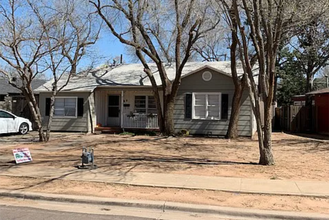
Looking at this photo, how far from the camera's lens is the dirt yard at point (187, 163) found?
6.79 meters

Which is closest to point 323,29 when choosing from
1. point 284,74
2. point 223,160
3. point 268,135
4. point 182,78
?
point 268,135

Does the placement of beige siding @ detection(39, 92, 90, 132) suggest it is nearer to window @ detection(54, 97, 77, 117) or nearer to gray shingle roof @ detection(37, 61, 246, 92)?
window @ detection(54, 97, 77, 117)

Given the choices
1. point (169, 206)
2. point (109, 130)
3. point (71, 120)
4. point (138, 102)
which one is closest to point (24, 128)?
point (71, 120)

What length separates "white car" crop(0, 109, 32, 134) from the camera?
59.3ft

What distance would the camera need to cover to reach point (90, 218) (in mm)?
5746

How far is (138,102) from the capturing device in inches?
837

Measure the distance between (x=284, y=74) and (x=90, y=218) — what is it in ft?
102

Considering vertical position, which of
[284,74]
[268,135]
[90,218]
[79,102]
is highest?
[284,74]

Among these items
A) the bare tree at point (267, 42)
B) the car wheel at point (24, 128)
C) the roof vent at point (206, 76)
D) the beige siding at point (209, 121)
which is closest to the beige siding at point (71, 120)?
the car wheel at point (24, 128)

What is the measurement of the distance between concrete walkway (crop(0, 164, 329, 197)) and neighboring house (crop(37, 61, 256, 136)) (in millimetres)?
10322

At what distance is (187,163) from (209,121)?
857 cm

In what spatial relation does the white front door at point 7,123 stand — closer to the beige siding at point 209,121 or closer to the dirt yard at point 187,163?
the dirt yard at point 187,163

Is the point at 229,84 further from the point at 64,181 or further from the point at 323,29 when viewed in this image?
the point at 64,181

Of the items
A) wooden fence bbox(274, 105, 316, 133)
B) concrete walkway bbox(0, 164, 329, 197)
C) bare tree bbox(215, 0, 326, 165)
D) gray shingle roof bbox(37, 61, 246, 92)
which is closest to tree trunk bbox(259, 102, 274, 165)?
bare tree bbox(215, 0, 326, 165)
